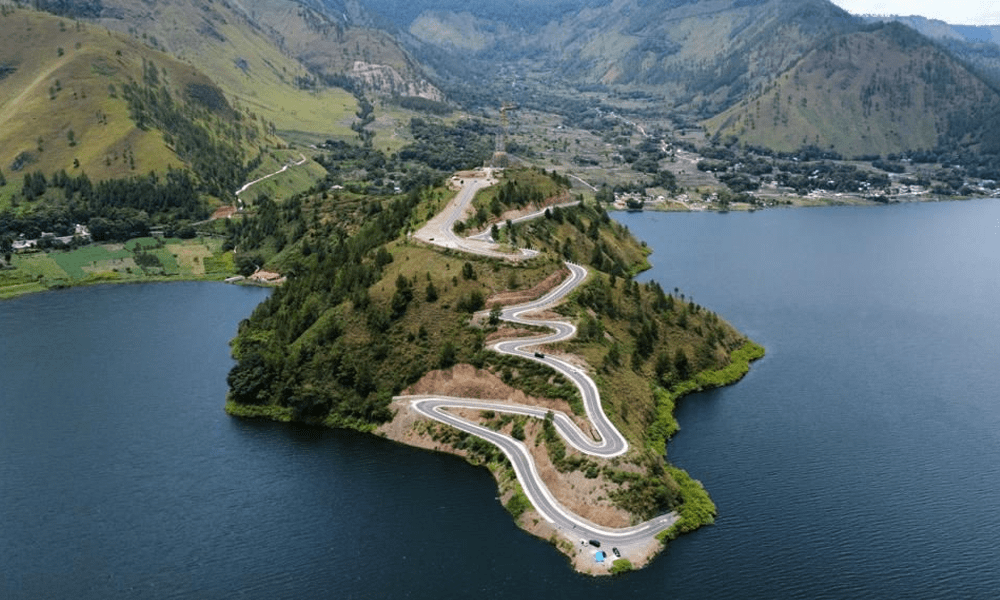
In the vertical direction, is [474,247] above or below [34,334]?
above

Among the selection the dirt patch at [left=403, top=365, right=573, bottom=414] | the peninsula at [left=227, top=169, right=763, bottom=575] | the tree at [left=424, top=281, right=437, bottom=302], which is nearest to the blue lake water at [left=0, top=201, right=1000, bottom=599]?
the peninsula at [left=227, top=169, right=763, bottom=575]

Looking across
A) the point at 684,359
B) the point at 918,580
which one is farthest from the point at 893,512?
the point at 684,359

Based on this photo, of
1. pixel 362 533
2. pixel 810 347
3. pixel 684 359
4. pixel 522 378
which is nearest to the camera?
pixel 362 533

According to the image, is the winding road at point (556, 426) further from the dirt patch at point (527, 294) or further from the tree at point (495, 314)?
the tree at point (495, 314)

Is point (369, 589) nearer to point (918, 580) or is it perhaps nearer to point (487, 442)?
point (487, 442)

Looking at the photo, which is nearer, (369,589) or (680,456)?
(369,589)
